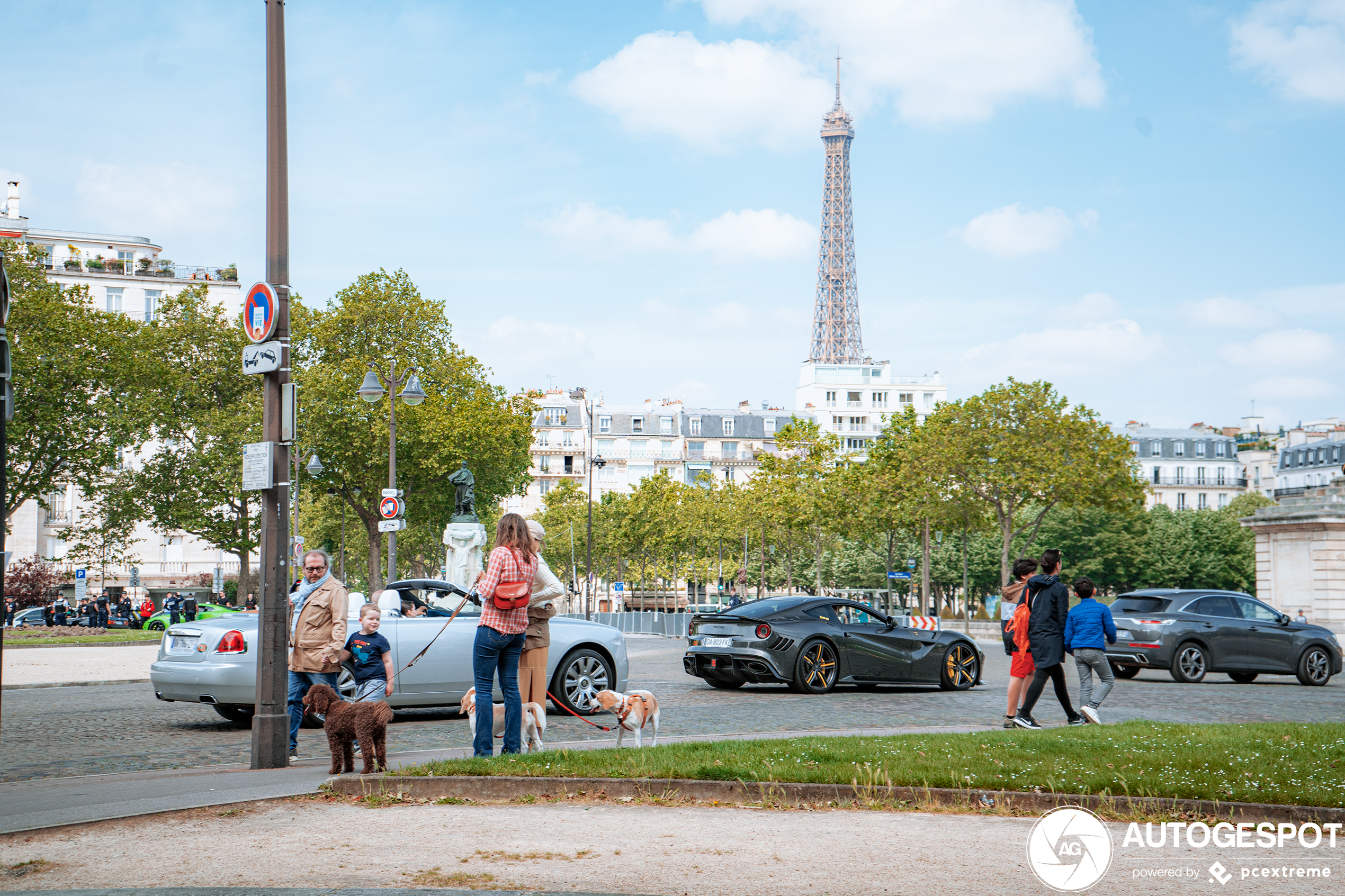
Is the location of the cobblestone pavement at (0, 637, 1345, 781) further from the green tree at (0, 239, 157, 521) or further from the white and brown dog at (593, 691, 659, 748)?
the green tree at (0, 239, 157, 521)

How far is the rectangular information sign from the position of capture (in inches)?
367

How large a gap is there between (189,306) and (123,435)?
1232cm

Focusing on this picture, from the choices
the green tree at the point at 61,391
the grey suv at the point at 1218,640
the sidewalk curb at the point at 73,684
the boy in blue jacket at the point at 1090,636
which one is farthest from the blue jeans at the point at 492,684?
the green tree at the point at 61,391

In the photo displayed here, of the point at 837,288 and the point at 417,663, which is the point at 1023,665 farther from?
the point at 837,288

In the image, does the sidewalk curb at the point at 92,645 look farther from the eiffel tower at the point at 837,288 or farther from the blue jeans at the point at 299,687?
the eiffel tower at the point at 837,288

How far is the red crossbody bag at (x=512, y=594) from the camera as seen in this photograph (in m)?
8.78

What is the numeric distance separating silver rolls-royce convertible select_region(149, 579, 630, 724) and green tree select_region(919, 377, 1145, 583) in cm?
3260

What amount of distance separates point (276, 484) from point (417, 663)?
12.6ft

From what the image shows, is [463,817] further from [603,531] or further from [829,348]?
[829,348]

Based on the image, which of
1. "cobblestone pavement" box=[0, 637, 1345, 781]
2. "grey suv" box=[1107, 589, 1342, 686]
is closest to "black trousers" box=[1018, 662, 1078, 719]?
"cobblestone pavement" box=[0, 637, 1345, 781]

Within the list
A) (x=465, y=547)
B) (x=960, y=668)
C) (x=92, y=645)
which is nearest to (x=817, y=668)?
(x=960, y=668)

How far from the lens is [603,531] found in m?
86.4

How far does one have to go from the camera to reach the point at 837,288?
17025 centimetres

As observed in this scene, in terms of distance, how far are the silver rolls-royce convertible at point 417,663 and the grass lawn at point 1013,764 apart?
3749 mm
